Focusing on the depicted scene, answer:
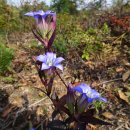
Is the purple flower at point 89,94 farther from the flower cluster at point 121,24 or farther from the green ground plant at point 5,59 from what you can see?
the flower cluster at point 121,24

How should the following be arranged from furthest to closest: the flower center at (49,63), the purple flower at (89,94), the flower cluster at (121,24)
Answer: the flower cluster at (121,24)
the flower center at (49,63)
the purple flower at (89,94)

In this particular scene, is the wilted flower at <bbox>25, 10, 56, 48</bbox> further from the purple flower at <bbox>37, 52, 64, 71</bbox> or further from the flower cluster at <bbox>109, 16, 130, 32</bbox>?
the flower cluster at <bbox>109, 16, 130, 32</bbox>

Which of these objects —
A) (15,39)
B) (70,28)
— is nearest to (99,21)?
(70,28)

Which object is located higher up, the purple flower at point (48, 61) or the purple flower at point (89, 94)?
the purple flower at point (48, 61)

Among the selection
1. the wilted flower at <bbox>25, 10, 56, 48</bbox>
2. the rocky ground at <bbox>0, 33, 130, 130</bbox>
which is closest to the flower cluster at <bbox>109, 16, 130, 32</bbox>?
the rocky ground at <bbox>0, 33, 130, 130</bbox>

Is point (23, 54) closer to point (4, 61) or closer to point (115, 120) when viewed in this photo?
point (4, 61)

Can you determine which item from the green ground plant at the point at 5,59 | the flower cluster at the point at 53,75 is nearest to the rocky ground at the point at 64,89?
the green ground plant at the point at 5,59

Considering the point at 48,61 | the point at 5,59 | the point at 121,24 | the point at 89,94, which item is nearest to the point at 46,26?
the point at 48,61

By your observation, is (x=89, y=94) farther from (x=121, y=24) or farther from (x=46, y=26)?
(x=121, y=24)
